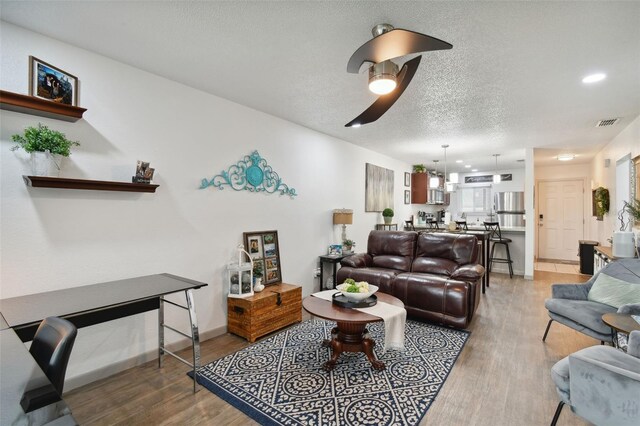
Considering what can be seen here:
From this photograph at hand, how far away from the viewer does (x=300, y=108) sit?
12.1 feet

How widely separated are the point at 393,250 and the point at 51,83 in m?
4.20

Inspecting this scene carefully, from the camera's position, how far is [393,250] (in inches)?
181

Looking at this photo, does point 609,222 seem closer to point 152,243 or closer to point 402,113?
point 402,113

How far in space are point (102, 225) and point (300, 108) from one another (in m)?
2.41

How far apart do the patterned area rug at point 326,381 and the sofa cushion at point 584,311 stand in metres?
0.93

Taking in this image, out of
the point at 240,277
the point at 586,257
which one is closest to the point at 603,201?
the point at 586,257

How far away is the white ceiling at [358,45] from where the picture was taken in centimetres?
188

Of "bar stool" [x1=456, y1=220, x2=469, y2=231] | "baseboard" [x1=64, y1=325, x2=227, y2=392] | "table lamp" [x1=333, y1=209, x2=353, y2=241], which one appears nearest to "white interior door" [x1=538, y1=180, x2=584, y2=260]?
"bar stool" [x1=456, y1=220, x2=469, y2=231]

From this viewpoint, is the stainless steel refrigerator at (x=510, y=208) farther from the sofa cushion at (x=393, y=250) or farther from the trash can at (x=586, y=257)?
the sofa cushion at (x=393, y=250)

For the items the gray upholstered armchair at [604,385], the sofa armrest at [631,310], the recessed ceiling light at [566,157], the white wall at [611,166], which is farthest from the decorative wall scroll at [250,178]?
the recessed ceiling light at [566,157]

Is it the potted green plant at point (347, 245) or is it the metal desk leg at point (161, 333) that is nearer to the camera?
the metal desk leg at point (161, 333)

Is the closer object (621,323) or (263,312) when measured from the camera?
(621,323)

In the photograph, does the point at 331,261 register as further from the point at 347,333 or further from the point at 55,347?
the point at 55,347

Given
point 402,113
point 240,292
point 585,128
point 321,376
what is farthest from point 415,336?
point 585,128
